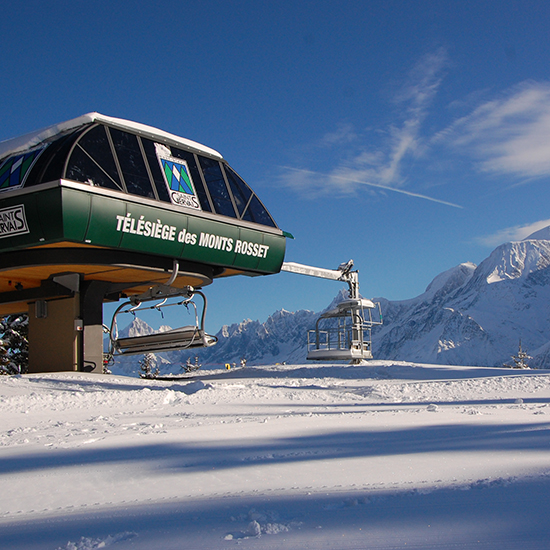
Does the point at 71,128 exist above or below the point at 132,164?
above

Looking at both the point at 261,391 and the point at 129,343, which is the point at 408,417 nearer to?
the point at 261,391

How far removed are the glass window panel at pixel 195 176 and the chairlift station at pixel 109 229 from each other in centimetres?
4

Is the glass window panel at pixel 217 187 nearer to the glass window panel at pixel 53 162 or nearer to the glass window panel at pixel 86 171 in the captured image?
the glass window panel at pixel 86 171

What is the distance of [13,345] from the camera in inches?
1489

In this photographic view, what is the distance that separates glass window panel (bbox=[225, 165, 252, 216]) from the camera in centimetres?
1973

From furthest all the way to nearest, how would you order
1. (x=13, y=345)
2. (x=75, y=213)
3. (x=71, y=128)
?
(x=13, y=345) → (x=71, y=128) → (x=75, y=213)

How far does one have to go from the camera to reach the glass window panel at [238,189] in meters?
19.7

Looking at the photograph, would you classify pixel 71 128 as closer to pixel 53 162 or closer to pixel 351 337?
Result: pixel 53 162

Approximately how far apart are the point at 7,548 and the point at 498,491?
2.93m

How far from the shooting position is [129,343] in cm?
1892

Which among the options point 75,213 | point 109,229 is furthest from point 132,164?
point 75,213

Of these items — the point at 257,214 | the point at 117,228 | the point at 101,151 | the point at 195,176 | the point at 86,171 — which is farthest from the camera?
the point at 257,214

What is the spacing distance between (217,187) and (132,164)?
3.27 metres

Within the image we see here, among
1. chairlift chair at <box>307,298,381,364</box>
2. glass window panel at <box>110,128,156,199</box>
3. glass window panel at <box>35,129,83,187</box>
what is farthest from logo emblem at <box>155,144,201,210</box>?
chairlift chair at <box>307,298,381,364</box>
